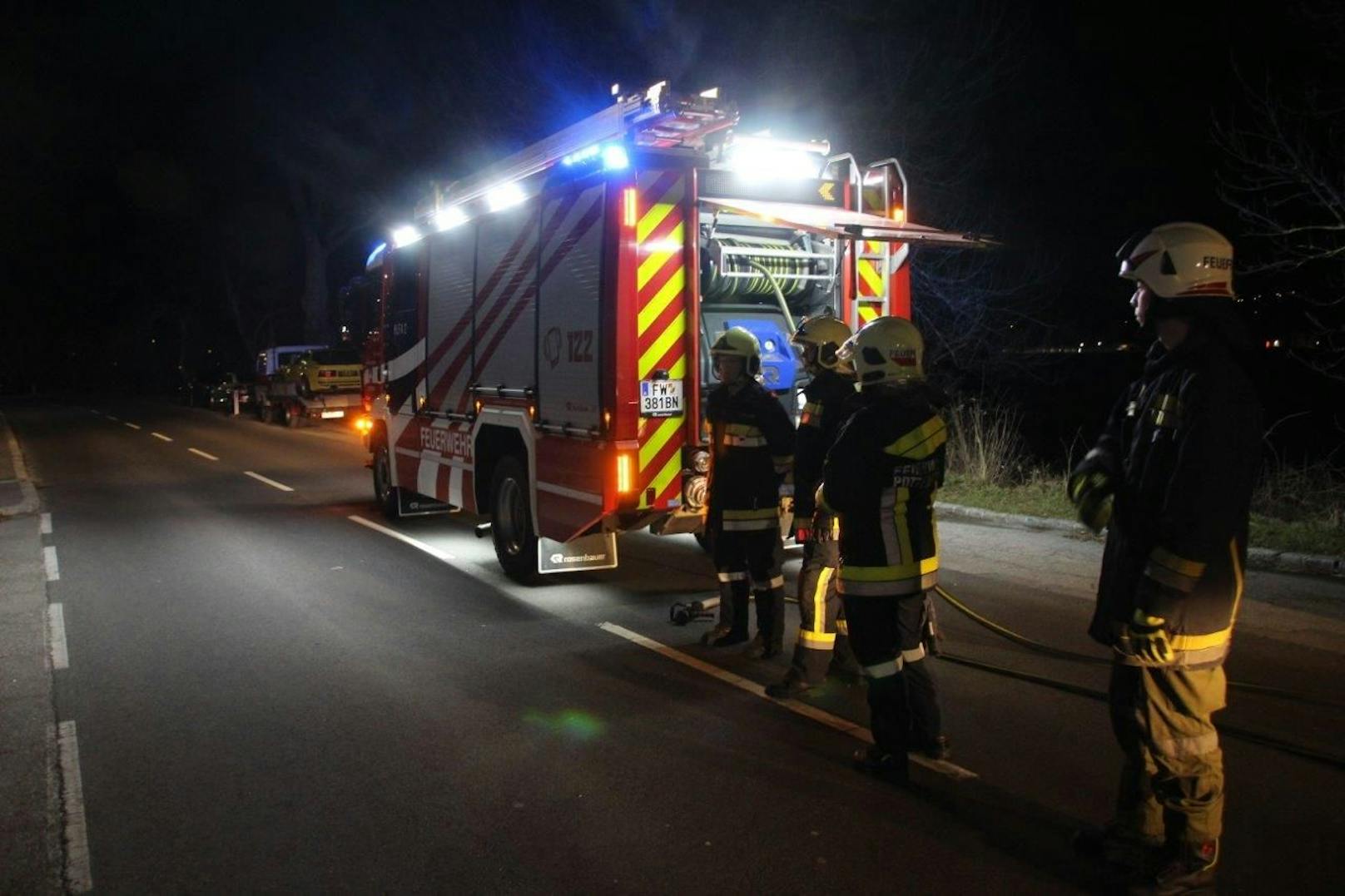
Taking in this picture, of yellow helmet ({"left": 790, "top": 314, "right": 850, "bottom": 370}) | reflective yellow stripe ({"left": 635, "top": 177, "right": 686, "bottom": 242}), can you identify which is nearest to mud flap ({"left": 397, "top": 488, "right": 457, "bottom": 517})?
reflective yellow stripe ({"left": 635, "top": 177, "right": 686, "bottom": 242})

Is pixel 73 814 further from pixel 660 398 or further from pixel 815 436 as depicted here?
pixel 660 398

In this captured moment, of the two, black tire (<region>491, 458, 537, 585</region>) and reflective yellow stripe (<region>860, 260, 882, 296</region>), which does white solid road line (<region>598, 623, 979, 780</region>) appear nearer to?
black tire (<region>491, 458, 537, 585</region>)

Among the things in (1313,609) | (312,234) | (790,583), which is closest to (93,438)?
(312,234)

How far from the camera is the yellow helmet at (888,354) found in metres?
4.43

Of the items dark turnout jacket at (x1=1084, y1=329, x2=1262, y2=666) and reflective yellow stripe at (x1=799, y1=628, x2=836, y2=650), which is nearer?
dark turnout jacket at (x1=1084, y1=329, x2=1262, y2=666)

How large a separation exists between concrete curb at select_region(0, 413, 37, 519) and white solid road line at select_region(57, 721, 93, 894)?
9048 mm

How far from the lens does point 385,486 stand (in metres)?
12.2

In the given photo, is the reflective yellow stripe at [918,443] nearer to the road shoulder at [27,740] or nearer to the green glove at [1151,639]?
the green glove at [1151,639]

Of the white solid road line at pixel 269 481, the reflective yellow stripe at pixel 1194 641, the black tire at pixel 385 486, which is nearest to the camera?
the reflective yellow stripe at pixel 1194 641

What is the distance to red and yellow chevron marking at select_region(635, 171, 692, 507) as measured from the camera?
7.11 m

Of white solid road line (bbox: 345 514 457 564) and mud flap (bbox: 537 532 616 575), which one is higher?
mud flap (bbox: 537 532 616 575)

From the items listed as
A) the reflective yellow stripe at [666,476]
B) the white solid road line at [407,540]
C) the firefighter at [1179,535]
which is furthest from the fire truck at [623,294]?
the firefighter at [1179,535]

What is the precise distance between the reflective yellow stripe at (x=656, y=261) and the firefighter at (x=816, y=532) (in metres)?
1.77

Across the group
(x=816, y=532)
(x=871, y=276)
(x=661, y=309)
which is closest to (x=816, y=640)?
(x=816, y=532)
